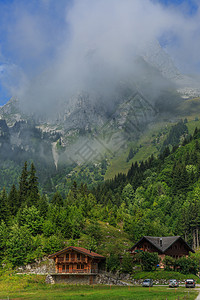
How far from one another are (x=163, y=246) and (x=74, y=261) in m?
26.4

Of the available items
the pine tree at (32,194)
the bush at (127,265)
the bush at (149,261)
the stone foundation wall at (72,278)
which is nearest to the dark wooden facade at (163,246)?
the bush at (149,261)

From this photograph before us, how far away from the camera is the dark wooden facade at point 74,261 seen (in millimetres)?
78812

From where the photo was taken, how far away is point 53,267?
85125 millimetres

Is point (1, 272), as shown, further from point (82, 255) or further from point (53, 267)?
point (82, 255)

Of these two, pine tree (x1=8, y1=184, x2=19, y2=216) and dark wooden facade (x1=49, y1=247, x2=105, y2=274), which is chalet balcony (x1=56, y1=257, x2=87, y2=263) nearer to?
dark wooden facade (x1=49, y1=247, x2=105, y2=274)

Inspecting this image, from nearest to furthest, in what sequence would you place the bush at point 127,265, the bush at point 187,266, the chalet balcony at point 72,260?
the bush at point 187,266, the chalet balcony at point 72,260, the bush at point 127,265

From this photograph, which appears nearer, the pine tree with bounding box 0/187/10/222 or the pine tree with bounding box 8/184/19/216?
the pine tree with bounding box 0/187/10/222

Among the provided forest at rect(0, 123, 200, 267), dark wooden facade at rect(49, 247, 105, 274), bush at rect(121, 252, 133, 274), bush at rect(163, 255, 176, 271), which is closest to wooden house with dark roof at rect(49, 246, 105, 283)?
dark wooden facade at rect(49, 247, 105, 274)

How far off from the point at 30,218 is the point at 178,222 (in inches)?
2324

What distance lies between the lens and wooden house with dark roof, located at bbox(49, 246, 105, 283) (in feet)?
258

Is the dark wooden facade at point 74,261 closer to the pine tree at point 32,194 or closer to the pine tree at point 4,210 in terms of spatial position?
the pine tree at point 4,210

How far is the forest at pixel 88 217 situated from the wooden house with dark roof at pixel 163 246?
28.6 ft

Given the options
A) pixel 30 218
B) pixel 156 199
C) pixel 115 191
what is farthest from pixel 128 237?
pixel 115 191

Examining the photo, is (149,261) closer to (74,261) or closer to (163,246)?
(163,246)
